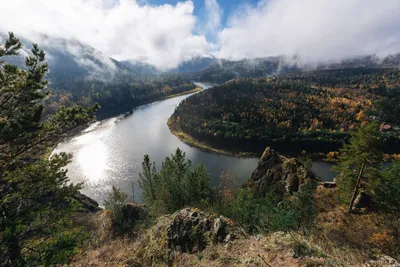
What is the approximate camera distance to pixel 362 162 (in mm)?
25125

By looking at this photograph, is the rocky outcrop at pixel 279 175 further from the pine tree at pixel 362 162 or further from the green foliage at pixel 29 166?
the green foliage at pixel 29 166

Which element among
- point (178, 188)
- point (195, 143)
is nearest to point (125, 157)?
point (195, 143)

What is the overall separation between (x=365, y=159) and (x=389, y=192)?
4.06 m

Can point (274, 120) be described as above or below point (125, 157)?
below

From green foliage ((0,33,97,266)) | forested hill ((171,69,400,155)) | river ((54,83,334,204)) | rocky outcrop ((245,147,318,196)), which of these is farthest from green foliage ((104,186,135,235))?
forested hill ((171,69,400,155))

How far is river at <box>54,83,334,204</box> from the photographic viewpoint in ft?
246

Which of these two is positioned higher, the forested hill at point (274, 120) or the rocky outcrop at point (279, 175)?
the rocky outcrop at point (279, 175)

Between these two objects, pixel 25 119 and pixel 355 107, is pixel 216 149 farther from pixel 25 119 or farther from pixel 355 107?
pixel 355 107

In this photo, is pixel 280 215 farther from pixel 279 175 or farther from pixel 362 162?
pixel 279 175

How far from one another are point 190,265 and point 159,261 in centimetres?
218

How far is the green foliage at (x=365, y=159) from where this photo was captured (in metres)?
23.8

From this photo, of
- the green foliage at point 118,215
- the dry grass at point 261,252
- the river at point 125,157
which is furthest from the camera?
the river at point 125,157

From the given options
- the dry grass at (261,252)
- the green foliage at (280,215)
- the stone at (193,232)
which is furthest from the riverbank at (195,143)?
the stone at (193,232)

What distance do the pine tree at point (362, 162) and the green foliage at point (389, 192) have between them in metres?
0.83
